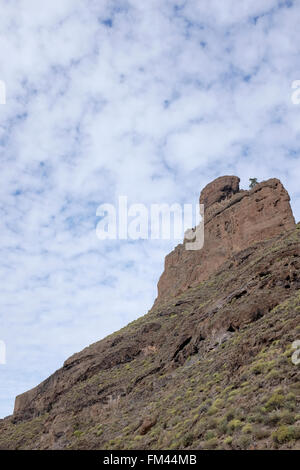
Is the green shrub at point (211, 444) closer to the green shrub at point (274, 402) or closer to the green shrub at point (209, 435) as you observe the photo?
the green shrub at point (209, 435)

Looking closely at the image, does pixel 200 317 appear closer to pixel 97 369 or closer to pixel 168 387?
pixel 168 387

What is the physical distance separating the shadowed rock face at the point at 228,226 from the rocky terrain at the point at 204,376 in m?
0.19

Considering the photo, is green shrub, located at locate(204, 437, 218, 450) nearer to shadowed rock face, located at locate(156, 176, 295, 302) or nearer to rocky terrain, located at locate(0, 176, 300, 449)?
rocky terrain, located at locate(0, 176, 300, 449)

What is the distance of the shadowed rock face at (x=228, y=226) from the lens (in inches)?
1848

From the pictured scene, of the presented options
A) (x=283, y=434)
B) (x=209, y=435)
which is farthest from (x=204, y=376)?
(x=283, y=434)

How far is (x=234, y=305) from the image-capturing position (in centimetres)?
2644

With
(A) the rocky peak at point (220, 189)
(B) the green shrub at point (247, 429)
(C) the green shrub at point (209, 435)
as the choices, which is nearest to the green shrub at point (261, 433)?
(B) the green shrub at point (247, 429)

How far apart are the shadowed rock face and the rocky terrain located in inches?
7.5

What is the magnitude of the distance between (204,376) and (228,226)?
3453cm

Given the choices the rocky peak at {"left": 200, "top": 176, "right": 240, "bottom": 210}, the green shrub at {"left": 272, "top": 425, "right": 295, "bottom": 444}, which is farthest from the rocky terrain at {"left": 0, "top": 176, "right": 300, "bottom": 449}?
the rocky peak at {"left": 200, "top": 176, "right": 240, "bottom": 210}
